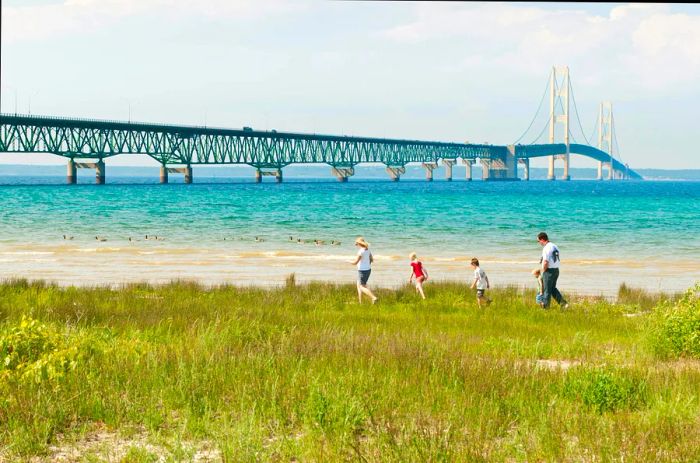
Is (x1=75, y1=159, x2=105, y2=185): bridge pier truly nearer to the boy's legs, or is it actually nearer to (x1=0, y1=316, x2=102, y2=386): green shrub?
the boy's legs

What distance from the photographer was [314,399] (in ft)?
22.3

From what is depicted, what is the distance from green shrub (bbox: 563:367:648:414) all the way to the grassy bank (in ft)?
0.06

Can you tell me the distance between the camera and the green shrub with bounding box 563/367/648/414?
7.32 meters

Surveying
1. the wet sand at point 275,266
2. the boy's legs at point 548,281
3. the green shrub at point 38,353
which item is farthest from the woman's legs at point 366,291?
the green shrub at point 38,353

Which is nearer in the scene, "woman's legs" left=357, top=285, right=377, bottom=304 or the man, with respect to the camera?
the man

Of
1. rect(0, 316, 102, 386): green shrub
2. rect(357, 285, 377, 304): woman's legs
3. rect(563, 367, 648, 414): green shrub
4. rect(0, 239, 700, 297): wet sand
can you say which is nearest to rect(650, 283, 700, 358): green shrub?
rect(563, 367, 648, 414): green shrub

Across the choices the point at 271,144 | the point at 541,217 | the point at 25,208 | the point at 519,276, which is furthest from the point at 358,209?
the point at 271,144

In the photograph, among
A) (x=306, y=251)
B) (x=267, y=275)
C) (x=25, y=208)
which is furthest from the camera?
(x=25, y=208)

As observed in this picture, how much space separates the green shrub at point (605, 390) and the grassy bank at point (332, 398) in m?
0.02

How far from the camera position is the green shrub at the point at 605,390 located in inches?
288

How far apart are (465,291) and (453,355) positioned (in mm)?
9501

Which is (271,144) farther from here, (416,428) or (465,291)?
(416,428)

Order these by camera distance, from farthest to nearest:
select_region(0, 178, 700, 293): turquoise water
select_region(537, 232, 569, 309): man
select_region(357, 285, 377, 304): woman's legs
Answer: select_region(0, 178, 700, 293): turquoise water < select_region(357, 285, 377, 304): woman's legs < select_region(537, 232, 569, 309): man

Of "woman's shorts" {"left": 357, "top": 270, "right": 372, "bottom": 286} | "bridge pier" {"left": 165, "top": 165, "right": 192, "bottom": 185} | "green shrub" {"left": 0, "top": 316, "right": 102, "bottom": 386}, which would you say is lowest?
"woman's shorts" {"left": 357, "top": 270, "right": 372, "bottom": 286}
